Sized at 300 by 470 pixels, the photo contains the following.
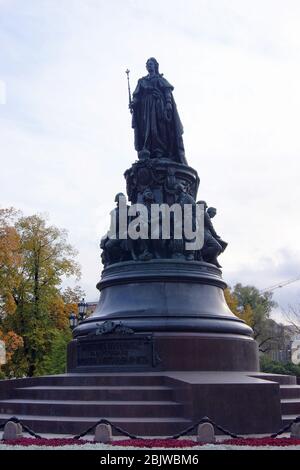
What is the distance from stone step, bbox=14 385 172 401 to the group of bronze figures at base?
4615 mm

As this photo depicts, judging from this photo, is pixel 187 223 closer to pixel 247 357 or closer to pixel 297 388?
pixel 247 357

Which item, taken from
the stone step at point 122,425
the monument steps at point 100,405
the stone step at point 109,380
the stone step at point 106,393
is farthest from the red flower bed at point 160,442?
the stone step at point 109,380

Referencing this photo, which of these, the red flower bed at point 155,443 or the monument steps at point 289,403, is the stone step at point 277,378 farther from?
the red flower bed at point 155,443

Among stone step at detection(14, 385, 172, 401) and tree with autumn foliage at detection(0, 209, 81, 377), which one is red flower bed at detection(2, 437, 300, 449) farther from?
tree with autumn foliage at detection(0, 209, 81, 377)

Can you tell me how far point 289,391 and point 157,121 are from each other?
9078mm

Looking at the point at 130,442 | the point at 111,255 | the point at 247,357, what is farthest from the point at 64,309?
the point at 130,442

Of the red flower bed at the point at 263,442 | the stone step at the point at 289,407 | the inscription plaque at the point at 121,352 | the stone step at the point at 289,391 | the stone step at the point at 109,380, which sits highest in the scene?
the inscription plaque at the point at 121,352

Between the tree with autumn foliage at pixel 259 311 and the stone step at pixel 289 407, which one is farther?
the tree with autumn foliage at pixel 259 311

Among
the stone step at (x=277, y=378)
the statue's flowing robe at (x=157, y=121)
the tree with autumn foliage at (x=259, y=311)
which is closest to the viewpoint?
the stone step at (x=277, y=378)

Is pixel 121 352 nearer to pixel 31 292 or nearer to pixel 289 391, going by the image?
pixel 289 391

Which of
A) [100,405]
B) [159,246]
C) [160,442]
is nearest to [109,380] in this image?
[100,405]

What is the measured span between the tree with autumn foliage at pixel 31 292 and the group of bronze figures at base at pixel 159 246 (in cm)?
1457

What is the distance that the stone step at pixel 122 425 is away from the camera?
1161cm

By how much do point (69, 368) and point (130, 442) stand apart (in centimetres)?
717
